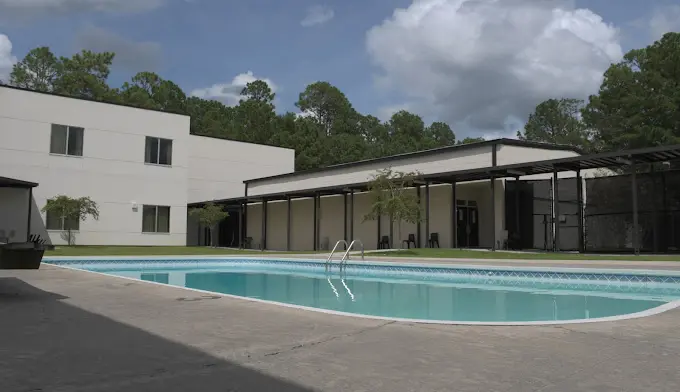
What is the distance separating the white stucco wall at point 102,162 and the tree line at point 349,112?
5550 millimetres

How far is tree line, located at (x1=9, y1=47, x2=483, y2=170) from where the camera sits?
147 ft

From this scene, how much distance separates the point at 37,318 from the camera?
550 centimetres

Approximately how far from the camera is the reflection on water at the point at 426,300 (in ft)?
25.3

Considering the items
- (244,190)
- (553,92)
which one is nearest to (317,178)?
(244,190)

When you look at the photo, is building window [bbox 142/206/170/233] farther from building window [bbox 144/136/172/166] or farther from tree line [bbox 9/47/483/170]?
tree line [bbox 9/47/483/170]

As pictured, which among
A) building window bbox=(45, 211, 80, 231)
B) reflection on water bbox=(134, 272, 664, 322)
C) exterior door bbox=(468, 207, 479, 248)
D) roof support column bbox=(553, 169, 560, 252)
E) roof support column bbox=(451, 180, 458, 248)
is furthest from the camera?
building window bbox=(45, 211, 80, 231)

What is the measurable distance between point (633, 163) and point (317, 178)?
1507cm

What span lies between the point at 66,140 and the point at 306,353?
23747mm

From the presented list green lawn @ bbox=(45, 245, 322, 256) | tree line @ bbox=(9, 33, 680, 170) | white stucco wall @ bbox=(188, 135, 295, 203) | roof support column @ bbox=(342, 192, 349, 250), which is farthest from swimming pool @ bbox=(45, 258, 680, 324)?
tree line @ bbox=(9, 33, 680, 170)

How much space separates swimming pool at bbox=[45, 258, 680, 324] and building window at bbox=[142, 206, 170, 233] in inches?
383

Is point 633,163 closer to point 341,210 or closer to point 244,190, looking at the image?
point 341,210

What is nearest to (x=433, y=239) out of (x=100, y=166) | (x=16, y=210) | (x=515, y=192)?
(x=515, y=192)

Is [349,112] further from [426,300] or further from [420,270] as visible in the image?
[426,300]

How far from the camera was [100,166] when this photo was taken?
24.9 meters
